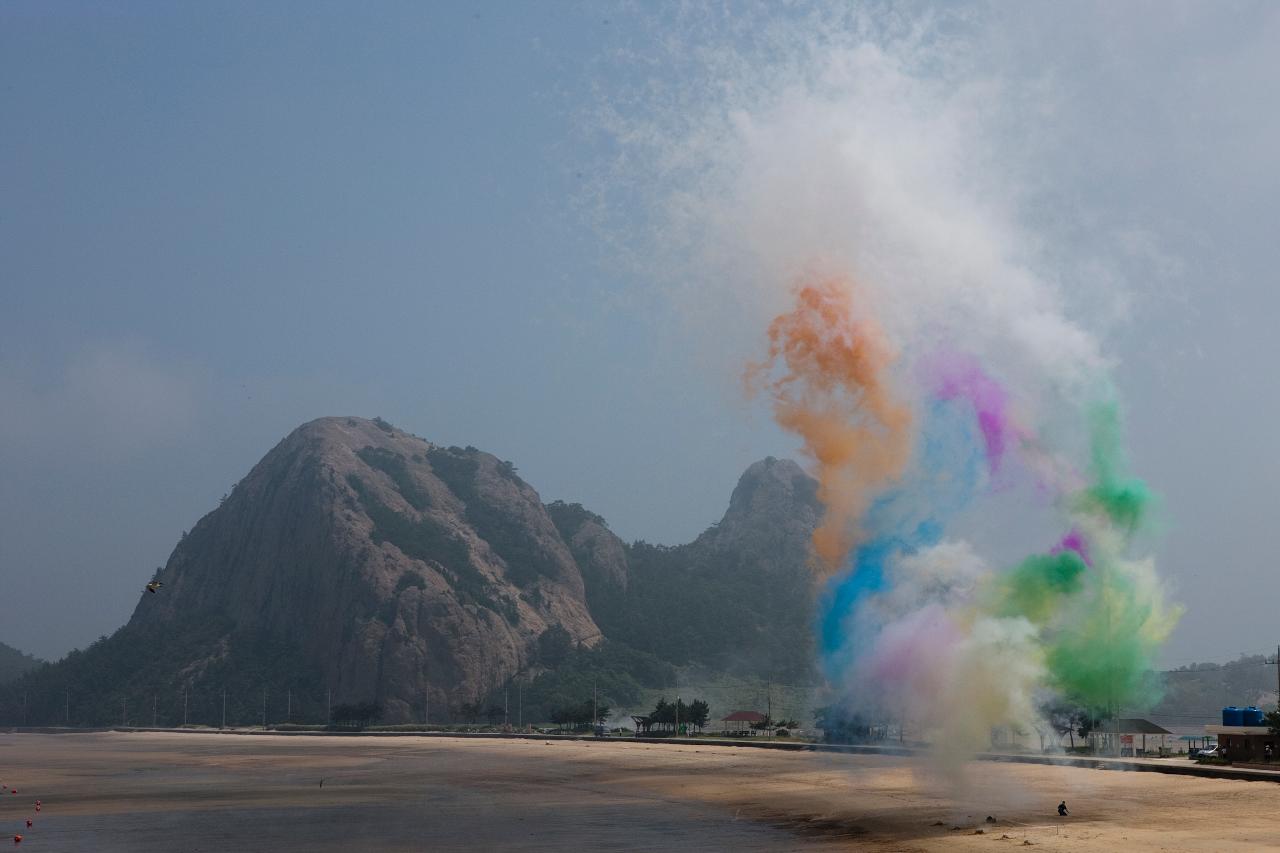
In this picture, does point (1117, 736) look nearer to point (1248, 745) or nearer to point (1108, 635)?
point (1248, 745)

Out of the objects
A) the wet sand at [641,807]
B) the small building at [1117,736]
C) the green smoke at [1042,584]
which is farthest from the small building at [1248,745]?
the green smoke at [1042,584]

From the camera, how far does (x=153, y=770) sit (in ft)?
260

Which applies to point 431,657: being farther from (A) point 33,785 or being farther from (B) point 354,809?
(B) point 354,809

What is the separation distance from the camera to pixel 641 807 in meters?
47.6

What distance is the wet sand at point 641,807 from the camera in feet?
117

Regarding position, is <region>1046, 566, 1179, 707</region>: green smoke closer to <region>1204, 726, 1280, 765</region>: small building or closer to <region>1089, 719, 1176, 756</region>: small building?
<region>1204, 726, 1280, 765</region>: small building

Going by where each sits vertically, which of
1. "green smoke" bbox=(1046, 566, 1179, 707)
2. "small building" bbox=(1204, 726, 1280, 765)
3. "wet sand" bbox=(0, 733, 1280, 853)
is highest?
"green smoke" bbox=(1046, 566, 1179, 707)

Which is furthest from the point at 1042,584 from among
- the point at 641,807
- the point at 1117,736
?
the point at 1117,736

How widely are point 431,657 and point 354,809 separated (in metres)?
147

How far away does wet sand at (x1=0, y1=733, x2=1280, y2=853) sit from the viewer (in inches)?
1399

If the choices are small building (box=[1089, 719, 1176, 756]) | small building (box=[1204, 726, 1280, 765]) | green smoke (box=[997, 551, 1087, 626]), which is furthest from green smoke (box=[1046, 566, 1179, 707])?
small building (box=[1089, 719, 1176, 756])

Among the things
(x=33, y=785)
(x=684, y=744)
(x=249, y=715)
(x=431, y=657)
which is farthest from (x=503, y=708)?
(x=33, y=785)

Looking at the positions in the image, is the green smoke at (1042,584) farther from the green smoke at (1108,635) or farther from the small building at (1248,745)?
the small building at (1248,745)

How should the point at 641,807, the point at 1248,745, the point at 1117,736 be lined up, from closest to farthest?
the point at 641,807
the point at 1248,745
the point at 1117,736
